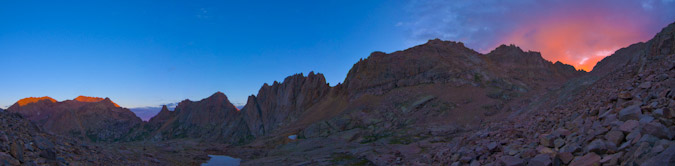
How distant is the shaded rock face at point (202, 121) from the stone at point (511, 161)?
120 metres

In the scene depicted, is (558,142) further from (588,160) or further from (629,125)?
(588,160)

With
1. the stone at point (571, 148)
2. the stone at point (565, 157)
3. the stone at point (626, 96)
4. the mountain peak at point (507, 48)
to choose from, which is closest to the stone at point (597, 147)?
the stone at point (571, 148)

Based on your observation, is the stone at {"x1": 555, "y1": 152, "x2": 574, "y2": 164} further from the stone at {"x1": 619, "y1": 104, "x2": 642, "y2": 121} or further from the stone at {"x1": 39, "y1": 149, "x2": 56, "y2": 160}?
the stone at {"x1": 39, "y1": 149, "x2": 56, "y2": 160}

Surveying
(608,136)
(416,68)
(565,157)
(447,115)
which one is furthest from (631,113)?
(416,68)

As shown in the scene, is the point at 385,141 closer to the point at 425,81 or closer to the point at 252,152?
the point at 252,152

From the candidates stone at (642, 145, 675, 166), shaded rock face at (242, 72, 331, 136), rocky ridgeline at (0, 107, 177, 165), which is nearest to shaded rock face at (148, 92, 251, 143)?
shaded rock face at (242, 72, 331, 136)

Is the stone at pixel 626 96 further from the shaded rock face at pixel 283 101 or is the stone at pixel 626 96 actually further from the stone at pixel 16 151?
the shaded rock face at pixel 283 101

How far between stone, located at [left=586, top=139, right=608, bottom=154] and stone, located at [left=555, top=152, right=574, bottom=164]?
47 centimetres

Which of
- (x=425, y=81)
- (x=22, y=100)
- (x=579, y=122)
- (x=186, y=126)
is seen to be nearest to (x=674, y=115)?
(x=579, y=122)

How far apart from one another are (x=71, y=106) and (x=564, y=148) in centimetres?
21133

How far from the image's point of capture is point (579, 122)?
1188 centimetres

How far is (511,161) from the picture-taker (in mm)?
11039

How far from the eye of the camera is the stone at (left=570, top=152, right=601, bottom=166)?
805 cm

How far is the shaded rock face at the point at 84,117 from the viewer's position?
479ft
